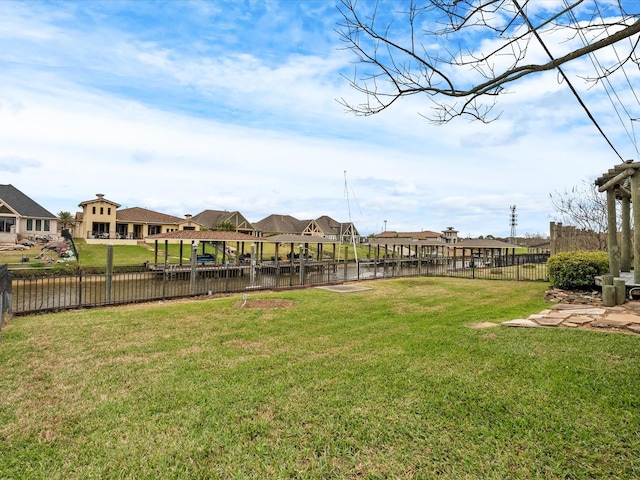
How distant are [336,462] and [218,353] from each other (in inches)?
135

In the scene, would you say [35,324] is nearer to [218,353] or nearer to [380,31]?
[218,353]

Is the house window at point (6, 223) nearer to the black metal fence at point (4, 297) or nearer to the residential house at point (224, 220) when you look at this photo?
the residential house at point (224, 220)

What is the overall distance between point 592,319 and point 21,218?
48622 millimetres

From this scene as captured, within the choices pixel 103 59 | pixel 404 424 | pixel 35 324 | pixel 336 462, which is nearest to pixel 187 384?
pixel 336 462

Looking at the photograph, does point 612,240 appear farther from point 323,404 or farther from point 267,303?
point 267,303

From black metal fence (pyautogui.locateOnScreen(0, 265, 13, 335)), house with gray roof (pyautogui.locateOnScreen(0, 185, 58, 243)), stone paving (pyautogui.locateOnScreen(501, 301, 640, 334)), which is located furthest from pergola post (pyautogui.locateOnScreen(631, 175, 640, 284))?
house with gray roof (pyautogui.locateOnScreen(0, 185, 58, 243))

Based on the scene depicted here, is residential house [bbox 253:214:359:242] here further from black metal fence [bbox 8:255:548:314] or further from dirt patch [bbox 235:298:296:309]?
dirt patch [bbox 235:298:296:309]

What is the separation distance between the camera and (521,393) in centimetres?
388

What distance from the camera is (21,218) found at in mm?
37438

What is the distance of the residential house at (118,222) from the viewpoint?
145 feet

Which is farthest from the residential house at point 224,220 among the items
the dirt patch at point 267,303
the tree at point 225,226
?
the dirt patch at point 267,303

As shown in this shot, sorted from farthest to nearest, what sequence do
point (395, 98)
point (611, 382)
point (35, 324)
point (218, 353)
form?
point (35, 324)
point (218, 353)
point (611, 382)
point (395, 98)

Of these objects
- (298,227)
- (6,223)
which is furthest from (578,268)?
(298,227)

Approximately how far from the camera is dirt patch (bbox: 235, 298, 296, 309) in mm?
10141
